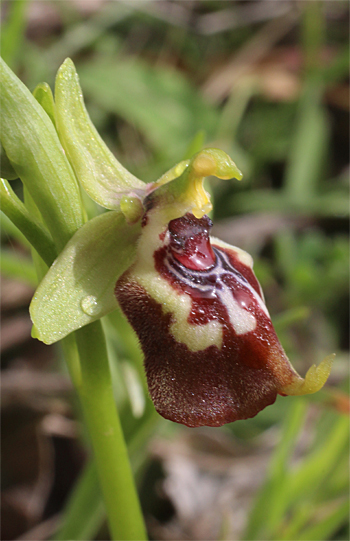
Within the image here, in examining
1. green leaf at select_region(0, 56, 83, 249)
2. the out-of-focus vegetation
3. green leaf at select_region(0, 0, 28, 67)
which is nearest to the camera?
green leaf at select_region(0, 56, 83, 249)

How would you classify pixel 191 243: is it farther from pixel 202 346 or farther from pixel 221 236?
pixel 221 236

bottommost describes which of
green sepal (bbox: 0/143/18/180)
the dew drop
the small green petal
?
the dew drop

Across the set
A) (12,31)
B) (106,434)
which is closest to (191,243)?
(106,434)

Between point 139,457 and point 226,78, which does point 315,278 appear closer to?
point 139,457

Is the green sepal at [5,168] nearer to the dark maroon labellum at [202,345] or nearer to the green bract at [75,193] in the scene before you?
the green bract at [75,193]

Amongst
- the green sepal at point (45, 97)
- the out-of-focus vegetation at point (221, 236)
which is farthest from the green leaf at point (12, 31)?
the green sepal at point (45, 97)

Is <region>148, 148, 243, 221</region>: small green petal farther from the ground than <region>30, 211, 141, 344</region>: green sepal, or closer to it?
farther from the ground

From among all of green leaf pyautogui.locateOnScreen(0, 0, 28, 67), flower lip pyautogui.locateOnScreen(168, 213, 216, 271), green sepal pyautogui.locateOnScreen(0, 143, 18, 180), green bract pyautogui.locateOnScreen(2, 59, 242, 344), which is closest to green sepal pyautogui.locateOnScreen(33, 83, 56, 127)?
green bract pyautogui.locateOnScreen(2, 59, 242, 344)

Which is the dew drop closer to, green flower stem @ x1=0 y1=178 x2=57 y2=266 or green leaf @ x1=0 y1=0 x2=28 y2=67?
green flower stem @ x1=0 y1=178 x2=57 y2=266
